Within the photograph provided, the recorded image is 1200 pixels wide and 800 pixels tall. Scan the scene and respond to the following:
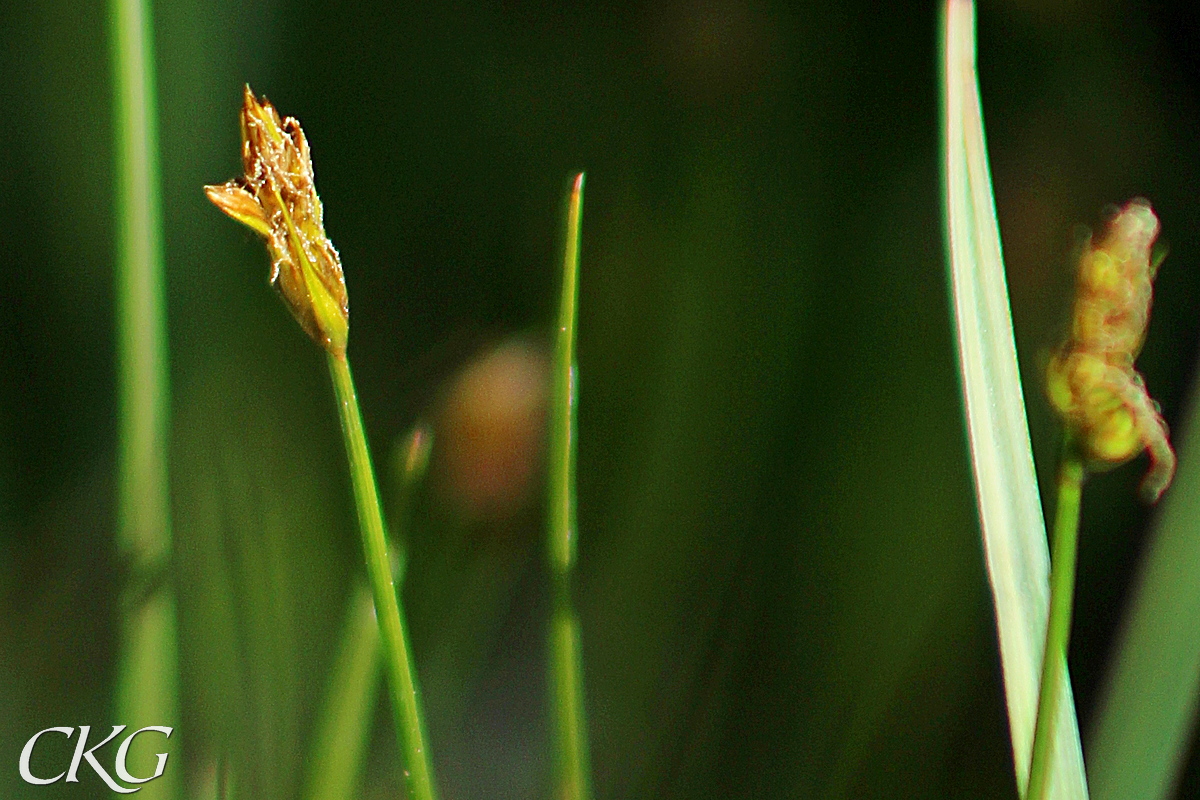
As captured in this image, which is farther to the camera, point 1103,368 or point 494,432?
point 494,432

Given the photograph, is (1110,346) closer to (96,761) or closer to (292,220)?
(292,220)

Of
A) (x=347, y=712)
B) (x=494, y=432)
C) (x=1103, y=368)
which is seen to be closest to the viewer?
(x=1103, y=368)

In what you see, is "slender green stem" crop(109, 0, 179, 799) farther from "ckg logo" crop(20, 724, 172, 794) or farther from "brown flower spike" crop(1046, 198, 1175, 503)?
"brown flower spike" crop(1046, 198, 1175, 503)

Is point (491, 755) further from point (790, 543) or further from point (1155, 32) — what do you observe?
point (1155, 32)

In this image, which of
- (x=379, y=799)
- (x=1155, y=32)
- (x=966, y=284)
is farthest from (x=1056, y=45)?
(x=379, y=799)

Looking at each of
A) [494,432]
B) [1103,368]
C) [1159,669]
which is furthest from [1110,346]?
[494,432]

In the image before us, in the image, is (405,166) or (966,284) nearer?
(966,284)

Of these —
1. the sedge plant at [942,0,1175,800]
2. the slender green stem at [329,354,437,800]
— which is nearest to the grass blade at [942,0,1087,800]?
the sedge plant at [942,0,1175,800]

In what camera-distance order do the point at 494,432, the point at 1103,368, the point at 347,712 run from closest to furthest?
the point at 1103,368 < the point at 347,712 < the point at 494,432
